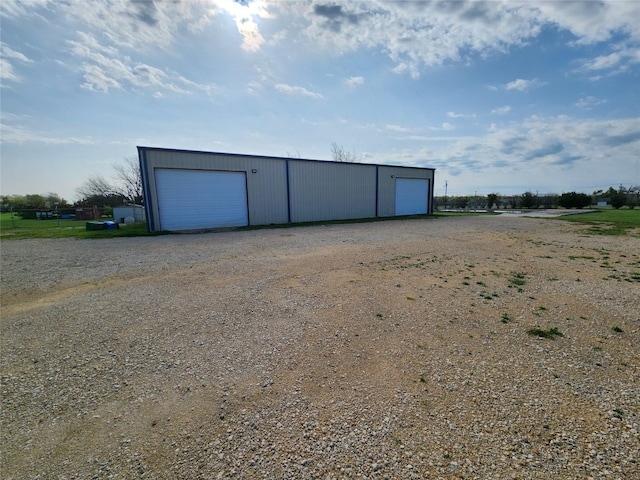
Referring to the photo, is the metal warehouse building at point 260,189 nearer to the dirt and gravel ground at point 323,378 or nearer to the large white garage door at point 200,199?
the large white garage door at point 200,199

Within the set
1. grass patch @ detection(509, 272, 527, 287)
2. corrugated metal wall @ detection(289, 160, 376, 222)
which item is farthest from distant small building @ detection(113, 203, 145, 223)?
grass patch @ detection(509, 272, 527, 287)

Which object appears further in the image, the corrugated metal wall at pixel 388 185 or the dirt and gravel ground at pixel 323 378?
the corrugated metal wall at pixel 388 185

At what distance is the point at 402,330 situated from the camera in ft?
11.5

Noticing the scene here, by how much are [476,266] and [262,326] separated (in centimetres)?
519

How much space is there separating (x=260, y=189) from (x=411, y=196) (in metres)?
12.9

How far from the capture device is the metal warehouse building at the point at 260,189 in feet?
45.1

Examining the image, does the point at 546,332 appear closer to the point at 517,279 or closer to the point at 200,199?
the point at 517,279

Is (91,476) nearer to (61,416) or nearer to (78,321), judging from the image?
(61,416)

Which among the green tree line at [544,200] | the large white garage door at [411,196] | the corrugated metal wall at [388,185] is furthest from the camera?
the green tree line at [544,200]

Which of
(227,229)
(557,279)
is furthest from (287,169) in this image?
(557,279)

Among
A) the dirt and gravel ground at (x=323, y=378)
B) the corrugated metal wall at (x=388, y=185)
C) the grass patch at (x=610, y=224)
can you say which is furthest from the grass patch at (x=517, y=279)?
the corrugated metal wall at (x=388, y=185)

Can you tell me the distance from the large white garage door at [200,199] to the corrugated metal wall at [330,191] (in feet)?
11.0

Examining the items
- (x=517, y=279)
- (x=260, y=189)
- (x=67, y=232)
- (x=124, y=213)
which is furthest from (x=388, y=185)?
(x=124, y=213)

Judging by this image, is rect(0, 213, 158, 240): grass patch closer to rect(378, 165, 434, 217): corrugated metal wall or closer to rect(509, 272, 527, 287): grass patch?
rect(509, 272, 527, 287): grass patch
